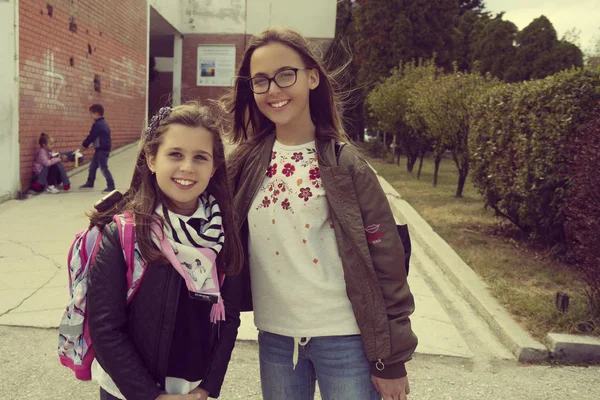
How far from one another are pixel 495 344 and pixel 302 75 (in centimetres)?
294

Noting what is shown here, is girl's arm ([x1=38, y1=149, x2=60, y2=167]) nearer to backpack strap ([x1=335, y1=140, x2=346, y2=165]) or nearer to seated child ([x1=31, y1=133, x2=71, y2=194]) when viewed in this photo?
seated child ([x1=31, y1=133, x2=71, y2=194])

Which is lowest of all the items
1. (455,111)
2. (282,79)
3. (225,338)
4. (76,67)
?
(225,338)

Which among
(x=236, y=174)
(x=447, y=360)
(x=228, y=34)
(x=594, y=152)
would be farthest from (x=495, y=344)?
(x=228, y=34)

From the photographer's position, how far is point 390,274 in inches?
64.6

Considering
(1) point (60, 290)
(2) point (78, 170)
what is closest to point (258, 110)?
(1) point (60, 290)

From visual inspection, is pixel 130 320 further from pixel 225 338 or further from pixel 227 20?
pixel 227 20

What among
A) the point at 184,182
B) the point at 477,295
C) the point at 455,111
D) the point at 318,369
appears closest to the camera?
the point at 184,182

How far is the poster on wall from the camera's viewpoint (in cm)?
2261

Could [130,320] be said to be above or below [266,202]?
below

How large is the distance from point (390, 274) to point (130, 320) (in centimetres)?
78

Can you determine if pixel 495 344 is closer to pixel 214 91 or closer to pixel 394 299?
pixel 394 299

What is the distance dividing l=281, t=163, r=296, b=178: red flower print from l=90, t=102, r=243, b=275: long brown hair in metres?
0.20

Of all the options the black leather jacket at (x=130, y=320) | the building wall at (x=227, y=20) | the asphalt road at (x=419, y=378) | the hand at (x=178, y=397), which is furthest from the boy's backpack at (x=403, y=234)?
the building wall at (x=227, y=20)

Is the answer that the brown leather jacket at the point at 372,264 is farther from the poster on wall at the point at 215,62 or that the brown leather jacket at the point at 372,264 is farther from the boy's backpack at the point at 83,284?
the poster on wall at the point at 215,62
